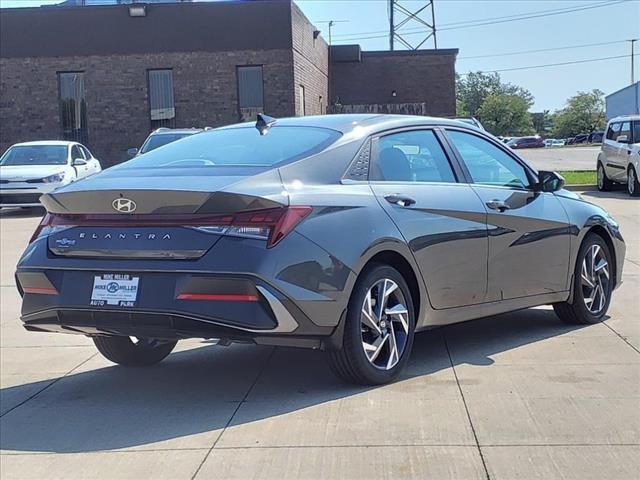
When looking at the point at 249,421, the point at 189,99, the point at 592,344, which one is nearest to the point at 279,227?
the point at 249,421

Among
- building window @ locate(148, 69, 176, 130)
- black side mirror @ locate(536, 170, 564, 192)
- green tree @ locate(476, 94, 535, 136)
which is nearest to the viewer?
black side mirror @ locate(536, 170, 564, 192)

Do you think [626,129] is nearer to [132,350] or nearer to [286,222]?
[132,350]

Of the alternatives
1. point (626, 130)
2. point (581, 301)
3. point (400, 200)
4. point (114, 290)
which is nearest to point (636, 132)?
point (626, 130)

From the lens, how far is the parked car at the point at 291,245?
13.7ft

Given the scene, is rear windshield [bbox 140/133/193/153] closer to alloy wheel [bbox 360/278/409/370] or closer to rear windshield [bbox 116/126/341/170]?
rear windshield [bbox 116/126/341/170]

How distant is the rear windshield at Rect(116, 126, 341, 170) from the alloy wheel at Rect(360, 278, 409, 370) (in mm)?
945

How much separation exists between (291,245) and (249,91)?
22.5m

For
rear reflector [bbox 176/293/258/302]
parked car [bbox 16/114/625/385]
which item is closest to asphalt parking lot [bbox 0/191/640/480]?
parked car [bbox 16/114/625/385]

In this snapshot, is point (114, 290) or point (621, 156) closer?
point (114, 290)

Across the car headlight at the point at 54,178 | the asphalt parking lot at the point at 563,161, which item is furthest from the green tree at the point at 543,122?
the car headlight at the point at 54,178

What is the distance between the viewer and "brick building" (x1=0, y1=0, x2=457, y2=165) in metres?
25.6

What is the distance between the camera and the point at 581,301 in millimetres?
6254

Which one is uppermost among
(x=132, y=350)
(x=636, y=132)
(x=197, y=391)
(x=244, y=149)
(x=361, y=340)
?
(x=636, y=132)

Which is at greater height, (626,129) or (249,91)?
(249,91)
